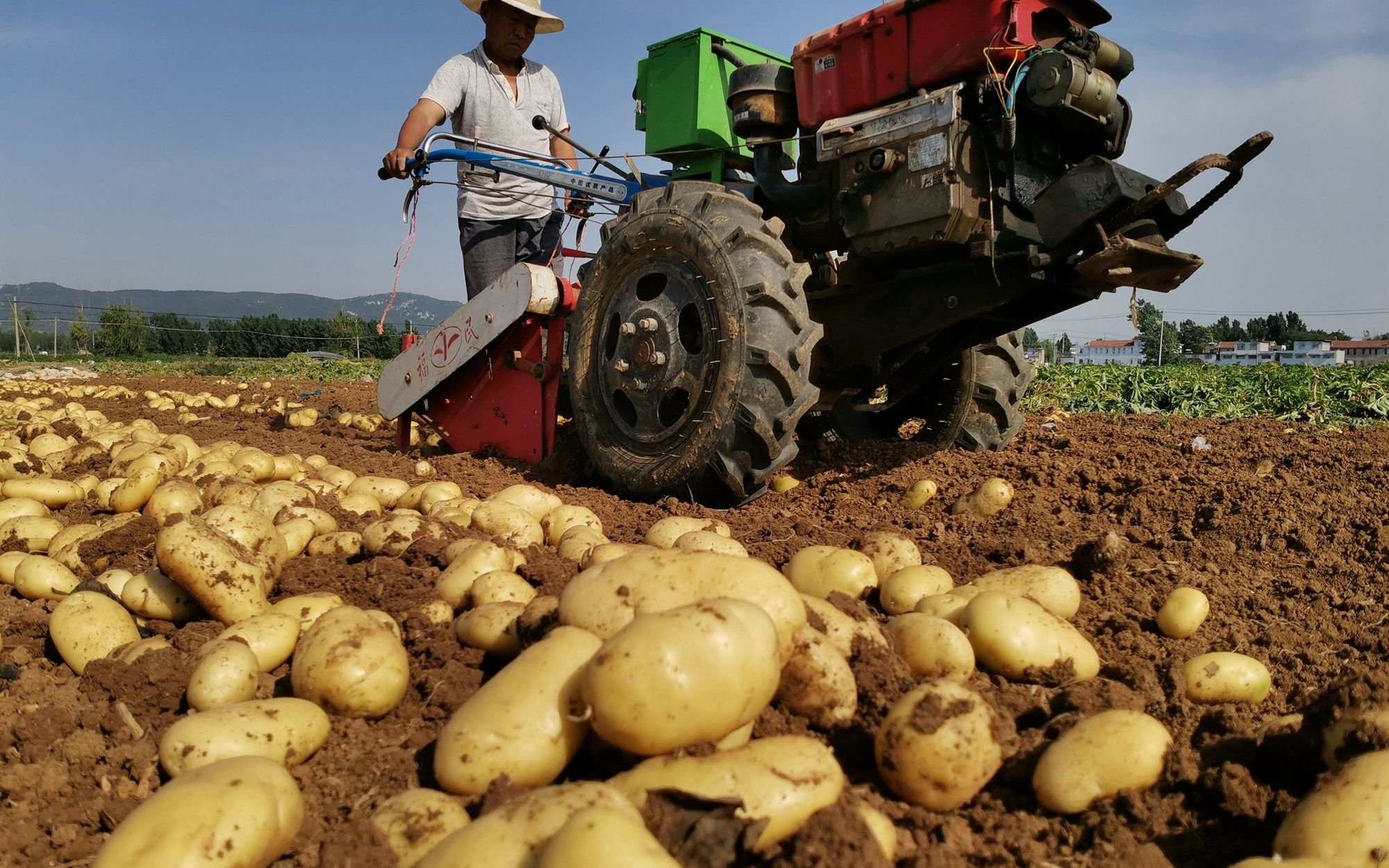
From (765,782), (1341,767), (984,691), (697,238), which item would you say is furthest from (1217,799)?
(697,238)

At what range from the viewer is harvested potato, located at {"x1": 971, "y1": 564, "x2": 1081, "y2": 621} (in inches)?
100

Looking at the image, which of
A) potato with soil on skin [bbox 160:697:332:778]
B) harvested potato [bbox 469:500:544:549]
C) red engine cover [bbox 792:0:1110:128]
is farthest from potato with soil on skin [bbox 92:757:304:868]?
red engine cover [bbox 792:0:1110:128]

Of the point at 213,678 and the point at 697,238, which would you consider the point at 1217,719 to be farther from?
the point at 697,238

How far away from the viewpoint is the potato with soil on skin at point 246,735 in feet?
5.81

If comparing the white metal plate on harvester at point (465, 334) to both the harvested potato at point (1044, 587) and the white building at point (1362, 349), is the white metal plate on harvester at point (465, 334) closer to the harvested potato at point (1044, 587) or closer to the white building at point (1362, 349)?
the harvested potato at point (1044, 587)

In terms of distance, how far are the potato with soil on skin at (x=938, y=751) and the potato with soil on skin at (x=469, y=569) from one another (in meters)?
1.36

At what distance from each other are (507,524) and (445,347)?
85.0 inches

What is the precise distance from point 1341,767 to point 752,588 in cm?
107

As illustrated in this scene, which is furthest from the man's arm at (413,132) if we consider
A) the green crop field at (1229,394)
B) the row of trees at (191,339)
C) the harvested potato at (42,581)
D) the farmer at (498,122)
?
the row of trees at (191,339)

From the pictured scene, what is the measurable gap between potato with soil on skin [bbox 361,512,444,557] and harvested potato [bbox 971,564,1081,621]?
1.82 m

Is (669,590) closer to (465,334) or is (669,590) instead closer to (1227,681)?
(1227,681)

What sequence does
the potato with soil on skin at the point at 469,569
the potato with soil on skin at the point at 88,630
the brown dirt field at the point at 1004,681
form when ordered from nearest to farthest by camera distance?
the brown dirt field at the point at 1004,681 → the potato with soil on skin at the point at 88,630 → the potato with soil on skin at the point at 469,569

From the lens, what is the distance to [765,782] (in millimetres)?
1500

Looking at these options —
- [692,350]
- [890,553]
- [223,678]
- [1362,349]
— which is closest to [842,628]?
[890,553]
